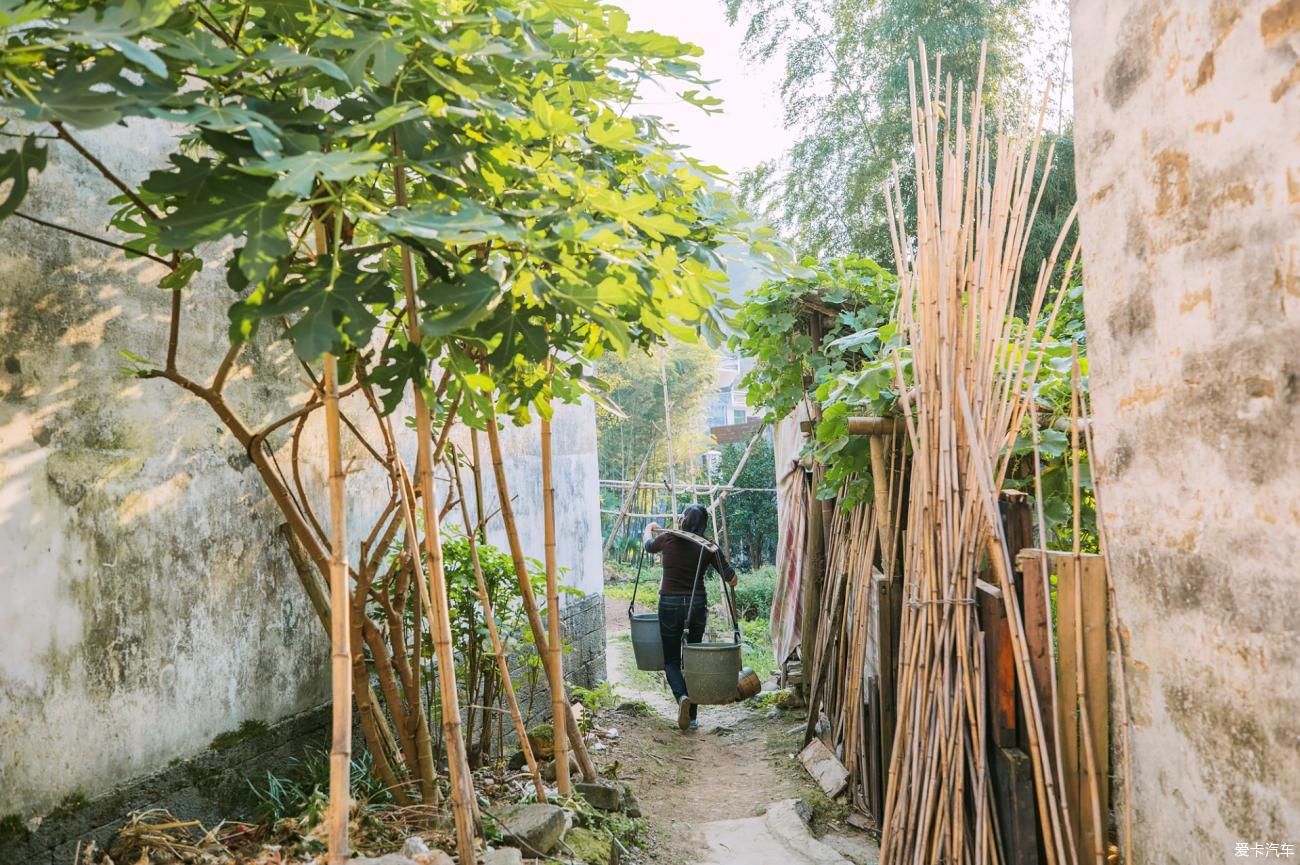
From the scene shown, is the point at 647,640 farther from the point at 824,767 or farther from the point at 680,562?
the point at 824,767

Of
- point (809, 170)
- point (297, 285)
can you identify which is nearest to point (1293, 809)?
point (297, 285)

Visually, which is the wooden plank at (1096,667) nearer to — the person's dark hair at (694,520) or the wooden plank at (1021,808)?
the wooden plank at (1021,808)

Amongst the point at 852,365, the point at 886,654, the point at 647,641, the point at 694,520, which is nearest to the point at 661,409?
the point at 647,641

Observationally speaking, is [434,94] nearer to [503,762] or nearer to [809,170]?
[503,762]

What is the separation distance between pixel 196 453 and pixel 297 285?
1.57 metres

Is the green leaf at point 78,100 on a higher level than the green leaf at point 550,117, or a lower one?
lower

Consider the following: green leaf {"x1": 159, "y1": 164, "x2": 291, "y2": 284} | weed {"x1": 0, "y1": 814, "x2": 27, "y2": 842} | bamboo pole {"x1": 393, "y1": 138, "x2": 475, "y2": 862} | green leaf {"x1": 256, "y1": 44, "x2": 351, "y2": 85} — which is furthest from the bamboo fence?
weed {"x1": 0, "y1": 814, "x2": 27, "y2": 842}

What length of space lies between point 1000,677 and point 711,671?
3.98 m

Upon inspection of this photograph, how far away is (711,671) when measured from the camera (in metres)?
6.20

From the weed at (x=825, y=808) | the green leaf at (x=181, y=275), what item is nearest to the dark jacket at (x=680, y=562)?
the weed at (x=825, y=808)

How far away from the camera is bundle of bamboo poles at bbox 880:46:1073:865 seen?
7.72 ft

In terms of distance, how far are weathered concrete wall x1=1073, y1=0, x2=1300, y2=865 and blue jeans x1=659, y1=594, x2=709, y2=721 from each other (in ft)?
15.6

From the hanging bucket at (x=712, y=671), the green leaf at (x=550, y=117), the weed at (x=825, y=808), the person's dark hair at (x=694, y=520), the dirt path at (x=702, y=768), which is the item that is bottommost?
the dirt path at (x=702, y=768)

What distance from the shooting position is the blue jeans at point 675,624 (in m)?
6.63
